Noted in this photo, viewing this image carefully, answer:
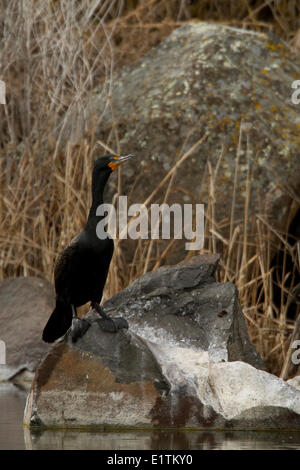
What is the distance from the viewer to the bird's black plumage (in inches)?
186

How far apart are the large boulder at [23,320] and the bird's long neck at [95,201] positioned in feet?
6.83

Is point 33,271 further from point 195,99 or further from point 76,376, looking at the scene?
point 76,376

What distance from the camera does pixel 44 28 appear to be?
8.27 meters

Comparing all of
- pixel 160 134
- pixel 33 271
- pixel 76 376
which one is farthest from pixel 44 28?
pixel 76 376

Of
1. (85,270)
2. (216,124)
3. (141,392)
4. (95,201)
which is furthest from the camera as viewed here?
(216,124)

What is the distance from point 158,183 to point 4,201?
1196 mm

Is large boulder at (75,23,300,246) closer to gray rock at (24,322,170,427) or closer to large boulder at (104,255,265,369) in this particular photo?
large boulder at (104,255,265,369)

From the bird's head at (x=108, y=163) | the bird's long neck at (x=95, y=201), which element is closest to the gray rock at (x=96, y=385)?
the bird's long neck at (x=95, y=201)

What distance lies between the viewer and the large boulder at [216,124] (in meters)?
7.29

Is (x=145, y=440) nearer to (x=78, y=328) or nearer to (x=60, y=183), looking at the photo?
(x=78, y=328)

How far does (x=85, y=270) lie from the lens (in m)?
4.77

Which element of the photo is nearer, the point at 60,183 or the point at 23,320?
the point at 23,320

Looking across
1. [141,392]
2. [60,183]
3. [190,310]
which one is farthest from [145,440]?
[60,183]

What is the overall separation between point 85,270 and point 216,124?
2.95m
